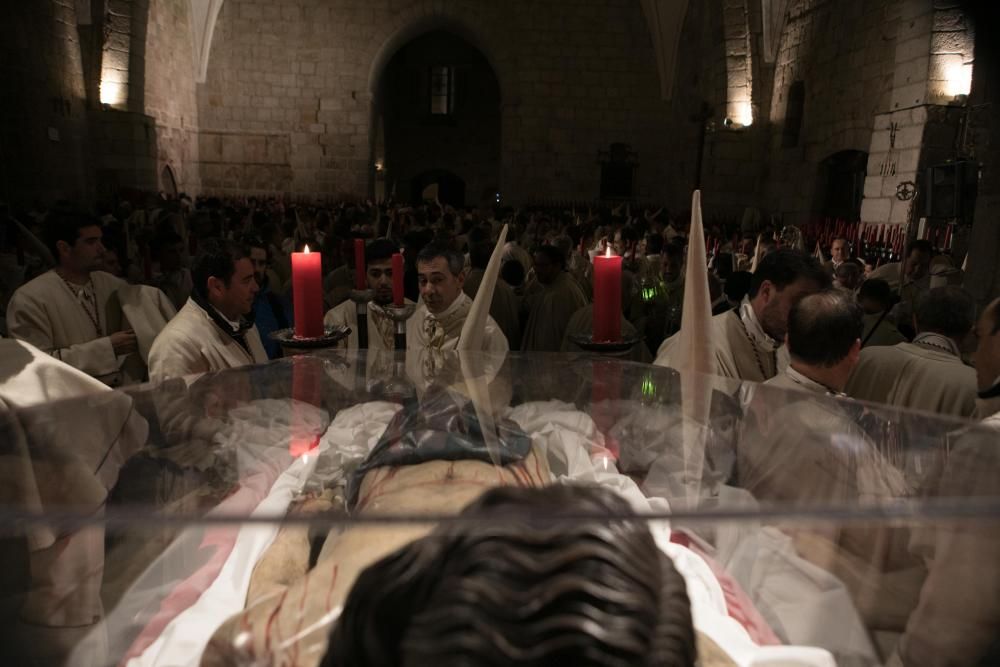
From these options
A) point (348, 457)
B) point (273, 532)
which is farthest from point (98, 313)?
point (273, 532)

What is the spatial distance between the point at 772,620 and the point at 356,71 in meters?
17.4

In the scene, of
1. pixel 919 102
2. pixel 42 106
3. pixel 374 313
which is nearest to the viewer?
pixel 374 313

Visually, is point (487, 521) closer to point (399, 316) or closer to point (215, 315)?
point (399, 316)

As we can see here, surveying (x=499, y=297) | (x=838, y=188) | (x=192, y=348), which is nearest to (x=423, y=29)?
(x=838, y=188)

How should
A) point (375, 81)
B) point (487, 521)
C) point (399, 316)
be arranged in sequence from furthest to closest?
point (375, 81) → point (399, 316) → point (487, 521)

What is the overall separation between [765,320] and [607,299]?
49.4 inches

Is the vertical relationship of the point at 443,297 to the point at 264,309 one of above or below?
above

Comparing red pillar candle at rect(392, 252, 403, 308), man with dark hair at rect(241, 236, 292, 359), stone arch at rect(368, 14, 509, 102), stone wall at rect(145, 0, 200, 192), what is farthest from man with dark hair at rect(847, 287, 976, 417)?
stone arch at rect(368, 14, 509, 102)

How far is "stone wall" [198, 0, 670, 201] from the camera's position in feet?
53.3

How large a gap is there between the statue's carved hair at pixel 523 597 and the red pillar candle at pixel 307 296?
1142 millimetres

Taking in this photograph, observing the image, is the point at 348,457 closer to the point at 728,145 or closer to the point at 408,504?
the point at 408,504

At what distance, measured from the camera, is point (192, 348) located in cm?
249

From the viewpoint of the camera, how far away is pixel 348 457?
4.64ft

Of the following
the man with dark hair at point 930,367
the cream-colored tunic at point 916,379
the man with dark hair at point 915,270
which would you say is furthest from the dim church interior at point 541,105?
the cream-colored tunic at point 916,379
